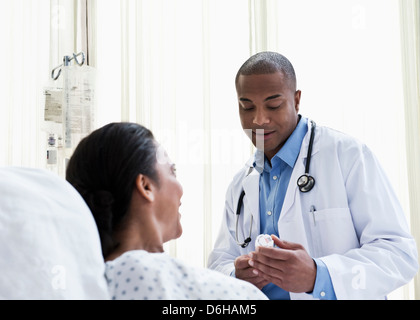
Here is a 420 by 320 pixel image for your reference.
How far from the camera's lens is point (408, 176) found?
2262 mm

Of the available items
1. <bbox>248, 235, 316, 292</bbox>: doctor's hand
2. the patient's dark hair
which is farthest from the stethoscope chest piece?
the patient's dark hair

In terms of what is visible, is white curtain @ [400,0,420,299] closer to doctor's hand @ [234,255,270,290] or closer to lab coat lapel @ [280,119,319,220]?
lab coat lapel @ [280,119,319,220]

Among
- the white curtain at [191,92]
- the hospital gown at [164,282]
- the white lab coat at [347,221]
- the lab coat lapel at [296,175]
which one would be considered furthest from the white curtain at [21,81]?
the hospital gown at [164,282]

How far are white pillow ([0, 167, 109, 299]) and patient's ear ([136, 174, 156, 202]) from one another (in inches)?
7.7

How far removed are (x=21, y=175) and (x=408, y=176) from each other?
1.84 metres

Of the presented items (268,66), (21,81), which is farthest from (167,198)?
(21,81)

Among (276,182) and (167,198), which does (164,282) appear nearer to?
(167,198)

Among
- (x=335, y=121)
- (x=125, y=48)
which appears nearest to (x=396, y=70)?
(x=335, y=121)

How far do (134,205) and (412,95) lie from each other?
1.66m

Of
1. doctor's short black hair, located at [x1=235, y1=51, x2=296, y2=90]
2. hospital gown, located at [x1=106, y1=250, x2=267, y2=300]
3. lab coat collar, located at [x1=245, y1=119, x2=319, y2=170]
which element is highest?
doctor's short black hair, located at [x1=235, y1=51, x2=296, y2=90]

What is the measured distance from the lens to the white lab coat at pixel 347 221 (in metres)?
1.43

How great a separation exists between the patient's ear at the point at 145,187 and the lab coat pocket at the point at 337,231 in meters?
0.66

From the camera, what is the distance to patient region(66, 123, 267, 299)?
0.91 meters

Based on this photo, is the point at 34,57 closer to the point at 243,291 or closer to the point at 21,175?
the point at 21,175
